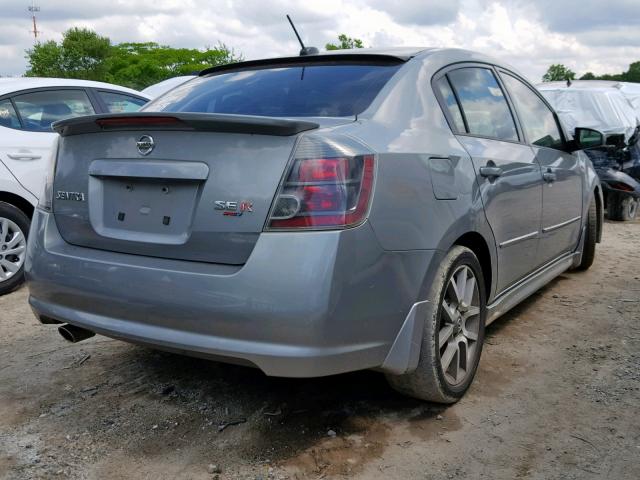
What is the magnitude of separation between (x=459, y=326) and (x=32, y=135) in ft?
13.4

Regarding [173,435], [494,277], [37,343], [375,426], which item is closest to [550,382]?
[494,277]

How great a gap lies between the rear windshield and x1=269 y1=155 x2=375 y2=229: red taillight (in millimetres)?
436

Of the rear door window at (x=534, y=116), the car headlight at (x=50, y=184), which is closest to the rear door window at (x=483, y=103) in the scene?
the rear door window at (x=534, y=116)

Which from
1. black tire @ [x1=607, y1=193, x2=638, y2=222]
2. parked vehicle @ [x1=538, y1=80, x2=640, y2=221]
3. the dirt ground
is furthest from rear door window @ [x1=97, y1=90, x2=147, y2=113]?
black tire @ [x1=607, y1=193, x2=638, y2=222]

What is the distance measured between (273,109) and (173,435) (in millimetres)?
1472

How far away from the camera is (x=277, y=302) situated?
237 centimetres

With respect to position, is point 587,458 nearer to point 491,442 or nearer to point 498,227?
point 491,442

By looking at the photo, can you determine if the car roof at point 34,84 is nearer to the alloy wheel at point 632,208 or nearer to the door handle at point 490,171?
the door handle at point 490,171

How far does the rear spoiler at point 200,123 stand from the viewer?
2.45 meters

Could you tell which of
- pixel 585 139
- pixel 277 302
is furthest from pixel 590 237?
pixel 277 302

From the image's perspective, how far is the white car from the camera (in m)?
5.40

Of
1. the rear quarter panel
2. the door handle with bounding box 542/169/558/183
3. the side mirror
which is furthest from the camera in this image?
the side mirror

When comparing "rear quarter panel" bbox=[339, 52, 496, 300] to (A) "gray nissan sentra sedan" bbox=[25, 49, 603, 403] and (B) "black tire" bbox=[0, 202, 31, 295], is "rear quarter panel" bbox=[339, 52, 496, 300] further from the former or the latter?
(B) "black tire" bbox=[0, 202, 31, 295]

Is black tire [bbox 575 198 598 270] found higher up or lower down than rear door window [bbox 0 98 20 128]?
lower down
